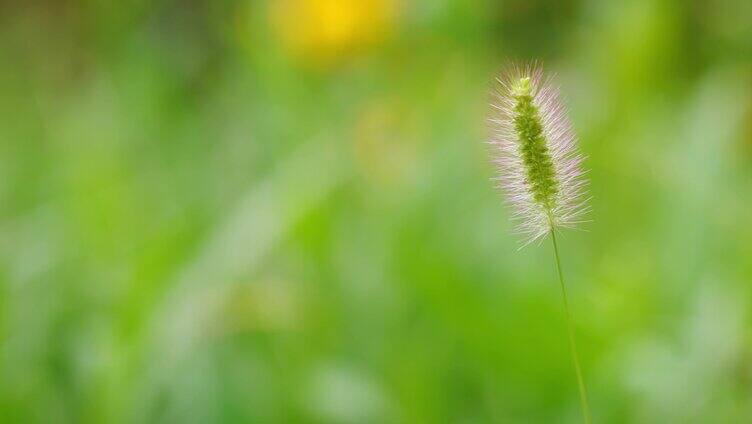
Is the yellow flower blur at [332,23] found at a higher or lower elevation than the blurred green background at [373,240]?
higher

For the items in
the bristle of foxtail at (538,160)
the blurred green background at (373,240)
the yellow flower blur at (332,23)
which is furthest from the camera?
the yellow flower blur at (332,23)

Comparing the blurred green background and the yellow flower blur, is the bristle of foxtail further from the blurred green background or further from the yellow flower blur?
the yellow flower blur

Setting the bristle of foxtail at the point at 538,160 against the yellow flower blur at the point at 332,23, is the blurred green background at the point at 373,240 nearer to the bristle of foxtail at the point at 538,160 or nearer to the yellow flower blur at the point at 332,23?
the yellow flower blur at the point at 332,23

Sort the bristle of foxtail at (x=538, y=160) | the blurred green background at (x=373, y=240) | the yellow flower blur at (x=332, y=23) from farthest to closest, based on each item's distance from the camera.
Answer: the yellow flower blur at (x=332, y=23)
the blurred green background at (x=373, y=240)
the bristle of foxtail at (x=538, y=160)

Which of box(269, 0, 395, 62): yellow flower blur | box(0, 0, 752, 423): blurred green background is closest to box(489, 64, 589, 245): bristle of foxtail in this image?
box(0, 0, 752, 423): blurred green background

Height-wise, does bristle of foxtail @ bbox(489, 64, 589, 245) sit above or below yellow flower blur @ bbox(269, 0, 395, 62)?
below

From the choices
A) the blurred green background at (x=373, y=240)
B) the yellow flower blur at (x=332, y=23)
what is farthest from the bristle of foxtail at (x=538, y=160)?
the yellow flower blur at (x=332, y=23)

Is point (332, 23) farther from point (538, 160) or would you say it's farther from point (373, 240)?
point (538, 160)

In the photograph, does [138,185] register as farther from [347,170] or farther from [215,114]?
[215,114]

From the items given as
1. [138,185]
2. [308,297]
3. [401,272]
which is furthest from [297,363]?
[138,185]

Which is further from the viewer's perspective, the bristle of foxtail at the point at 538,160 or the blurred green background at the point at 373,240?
the blurred green background at the point at 373,240
